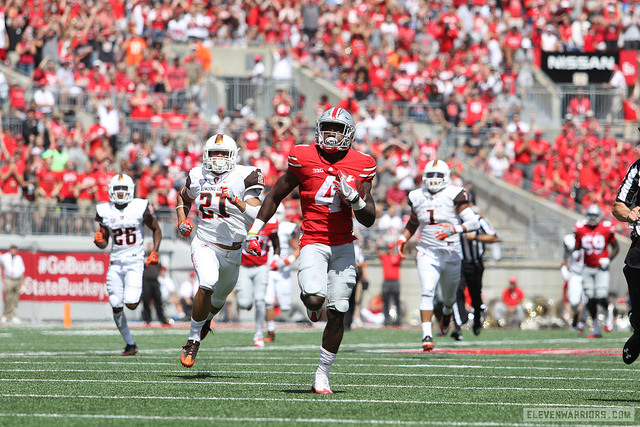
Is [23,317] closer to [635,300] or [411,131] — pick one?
[411,131]

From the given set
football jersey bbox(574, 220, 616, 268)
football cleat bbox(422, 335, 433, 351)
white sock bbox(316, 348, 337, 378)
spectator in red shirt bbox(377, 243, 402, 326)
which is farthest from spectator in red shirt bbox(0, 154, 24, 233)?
white sock bbox(316, 348, 337, 378)

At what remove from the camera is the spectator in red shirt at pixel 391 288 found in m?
22.8

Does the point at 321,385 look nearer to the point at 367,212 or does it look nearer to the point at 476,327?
the point at 367,212

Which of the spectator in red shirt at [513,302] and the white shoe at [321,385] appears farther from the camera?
Answer: the spectator in red shirt at [513,302]

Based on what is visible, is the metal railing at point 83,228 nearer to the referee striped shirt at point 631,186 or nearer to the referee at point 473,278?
the referee at point 473,278

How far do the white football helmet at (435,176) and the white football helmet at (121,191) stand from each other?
3.52 m

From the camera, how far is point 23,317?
893 inches

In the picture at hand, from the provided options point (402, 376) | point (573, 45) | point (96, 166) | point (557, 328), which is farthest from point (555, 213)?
point (402, 376)

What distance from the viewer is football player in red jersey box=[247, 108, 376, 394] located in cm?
863

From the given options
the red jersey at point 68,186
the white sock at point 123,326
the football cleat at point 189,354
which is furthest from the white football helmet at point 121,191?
the red jersey at point 68,186

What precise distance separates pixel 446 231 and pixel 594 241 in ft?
17.6

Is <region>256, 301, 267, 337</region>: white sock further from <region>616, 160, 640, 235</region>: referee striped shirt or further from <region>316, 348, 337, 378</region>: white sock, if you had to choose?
<region>616, 160, 640, 235</region>: referee striped shirt

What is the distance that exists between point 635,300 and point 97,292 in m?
15.4

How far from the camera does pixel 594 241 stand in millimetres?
18484
